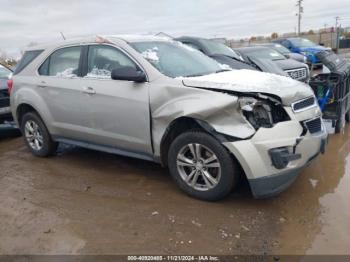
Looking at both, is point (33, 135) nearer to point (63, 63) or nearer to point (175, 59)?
point (63, 63)

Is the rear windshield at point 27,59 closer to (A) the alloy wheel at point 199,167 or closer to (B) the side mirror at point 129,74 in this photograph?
(B) the side mirror at point 129,74

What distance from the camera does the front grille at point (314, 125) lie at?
4129 millimetres

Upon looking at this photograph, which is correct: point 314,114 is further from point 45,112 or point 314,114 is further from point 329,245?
point 45,112

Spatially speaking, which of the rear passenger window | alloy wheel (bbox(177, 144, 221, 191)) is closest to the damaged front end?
alloy wheel (bbox(177, 144, 221, 191))

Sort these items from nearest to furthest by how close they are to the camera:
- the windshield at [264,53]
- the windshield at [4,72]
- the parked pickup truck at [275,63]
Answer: the parked pickup truck at [275,63]
the windshield at [4,72]
the windshield at [264,53]

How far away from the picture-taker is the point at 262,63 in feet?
Answer: 25.9

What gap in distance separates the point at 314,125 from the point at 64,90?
10.7ft

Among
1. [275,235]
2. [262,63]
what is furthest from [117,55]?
[262,63]

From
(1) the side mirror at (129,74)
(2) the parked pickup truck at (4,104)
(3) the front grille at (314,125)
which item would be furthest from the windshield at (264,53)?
(1) the side mirror at (129,74)

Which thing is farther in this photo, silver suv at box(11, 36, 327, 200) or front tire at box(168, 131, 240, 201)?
front tire at box(168, 131, 240, 201)

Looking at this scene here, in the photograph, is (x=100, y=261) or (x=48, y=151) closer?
(x=100, y=261)

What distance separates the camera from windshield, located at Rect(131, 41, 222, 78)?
4640 mm

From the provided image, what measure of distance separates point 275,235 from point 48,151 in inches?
154

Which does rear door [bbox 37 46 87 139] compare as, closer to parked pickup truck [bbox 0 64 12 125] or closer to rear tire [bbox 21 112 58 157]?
rear tire [bbox 21 112 58 157]
